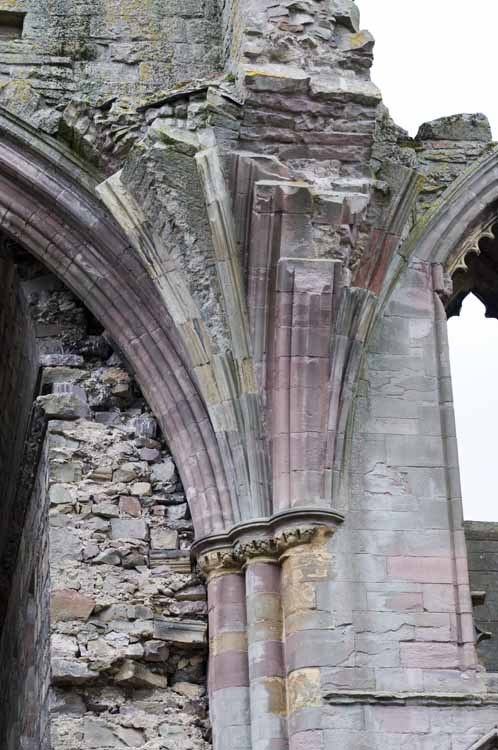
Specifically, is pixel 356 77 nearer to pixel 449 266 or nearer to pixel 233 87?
pixel 233 87

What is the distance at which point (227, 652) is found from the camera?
846 cm

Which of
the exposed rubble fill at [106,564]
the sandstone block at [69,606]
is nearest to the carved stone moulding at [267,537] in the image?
the exposed rubble fill at [106,564]

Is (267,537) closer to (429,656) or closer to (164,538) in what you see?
(164,538)

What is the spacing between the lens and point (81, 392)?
9.43m

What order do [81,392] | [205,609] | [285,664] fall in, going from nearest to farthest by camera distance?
[285,664], [205,609], [81,392]

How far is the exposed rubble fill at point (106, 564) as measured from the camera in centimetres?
851

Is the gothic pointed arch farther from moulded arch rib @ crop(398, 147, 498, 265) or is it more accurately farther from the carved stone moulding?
the carved stone moulding

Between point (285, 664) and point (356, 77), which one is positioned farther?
point (356, 77)

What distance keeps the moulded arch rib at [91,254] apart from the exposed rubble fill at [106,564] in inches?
9.5

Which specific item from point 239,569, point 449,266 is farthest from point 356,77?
point 239,569

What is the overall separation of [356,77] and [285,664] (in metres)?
3.28

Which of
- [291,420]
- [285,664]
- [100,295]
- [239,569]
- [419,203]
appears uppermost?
[419,203]

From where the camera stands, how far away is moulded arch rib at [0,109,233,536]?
9.23 meters

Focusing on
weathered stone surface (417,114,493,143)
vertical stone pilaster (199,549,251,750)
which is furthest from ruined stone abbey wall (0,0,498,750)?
weathered stone surface (417,114,493,143)
